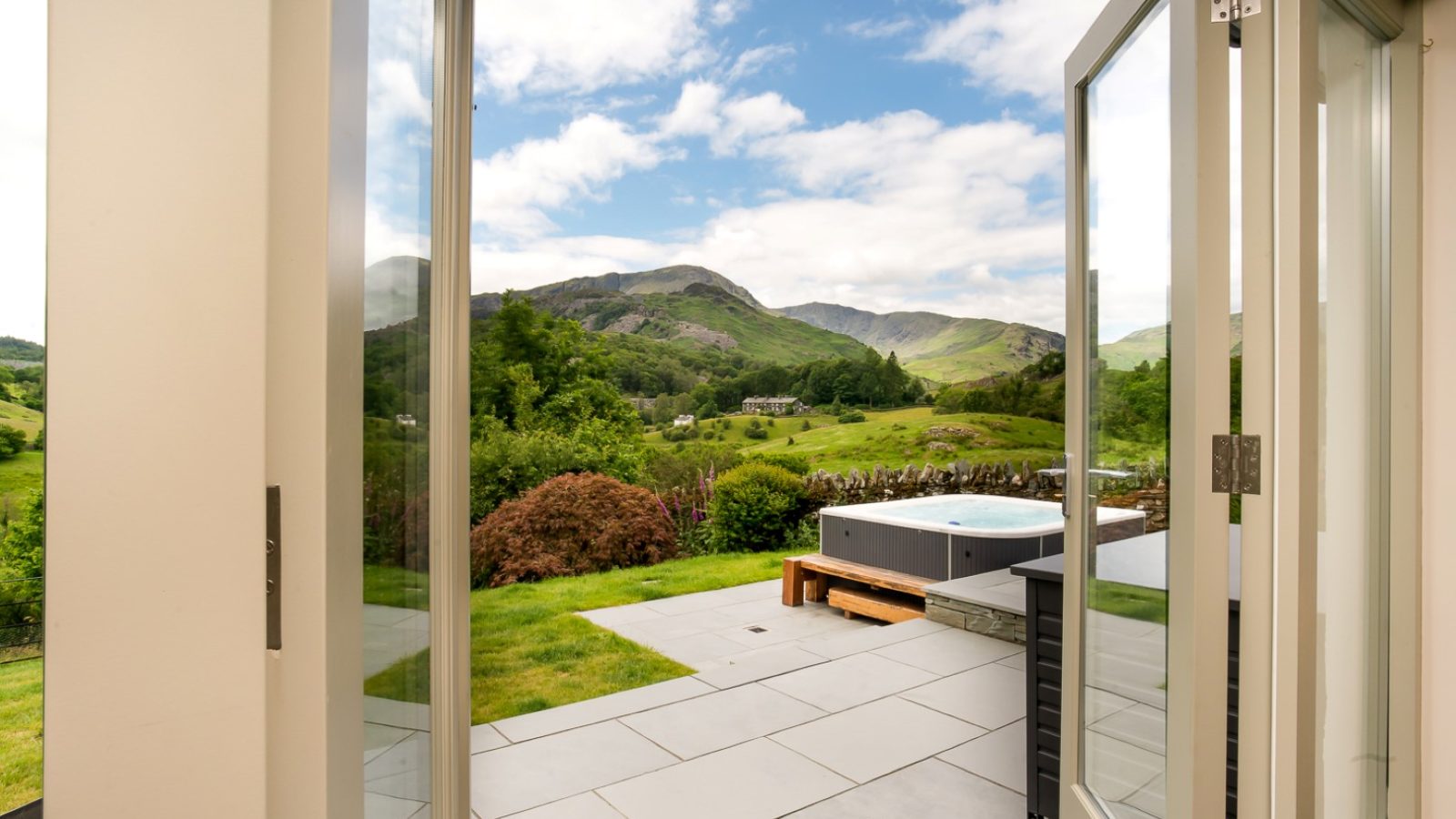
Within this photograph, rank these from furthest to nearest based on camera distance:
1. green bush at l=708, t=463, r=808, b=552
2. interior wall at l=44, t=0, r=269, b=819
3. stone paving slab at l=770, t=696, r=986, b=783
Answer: green bush at l=708, t=463, r=808, b=552
stone paving slab at l=770, t=696, r=986, b=783
interior wall at l=44, t=0, r=269, b=819

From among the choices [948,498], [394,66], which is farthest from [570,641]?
[394,66]

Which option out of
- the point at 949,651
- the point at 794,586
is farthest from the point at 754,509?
the point at 949,651

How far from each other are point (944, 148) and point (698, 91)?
8.25ft

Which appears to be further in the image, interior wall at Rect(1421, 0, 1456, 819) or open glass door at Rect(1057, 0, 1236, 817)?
interior wall at Rect(1421, 0, 1456, 819)

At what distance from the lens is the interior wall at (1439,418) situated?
4.42 feet

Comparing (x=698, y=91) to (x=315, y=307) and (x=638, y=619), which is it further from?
(x=315, y=307)

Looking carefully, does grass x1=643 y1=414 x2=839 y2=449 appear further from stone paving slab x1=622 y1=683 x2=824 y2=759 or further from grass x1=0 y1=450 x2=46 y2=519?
grass x1=0 y1=450 x2=46 y2=519

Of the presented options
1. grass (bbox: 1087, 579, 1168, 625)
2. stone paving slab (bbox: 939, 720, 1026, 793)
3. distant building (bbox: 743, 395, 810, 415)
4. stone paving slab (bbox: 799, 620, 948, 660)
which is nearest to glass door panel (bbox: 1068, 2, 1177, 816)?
grass (bbox: 1087, 579, 1168, 625)

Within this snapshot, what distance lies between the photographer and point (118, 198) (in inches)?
19.6

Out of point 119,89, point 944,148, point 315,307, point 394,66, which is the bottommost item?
point 315,307

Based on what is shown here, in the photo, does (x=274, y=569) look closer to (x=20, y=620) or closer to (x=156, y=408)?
(x=156, y=408)

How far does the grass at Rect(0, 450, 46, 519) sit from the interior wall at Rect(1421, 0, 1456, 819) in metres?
1.94

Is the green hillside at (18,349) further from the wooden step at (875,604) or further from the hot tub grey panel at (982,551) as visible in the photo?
the hot tub grey panel at (982,551)

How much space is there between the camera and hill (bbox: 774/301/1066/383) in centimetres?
805
